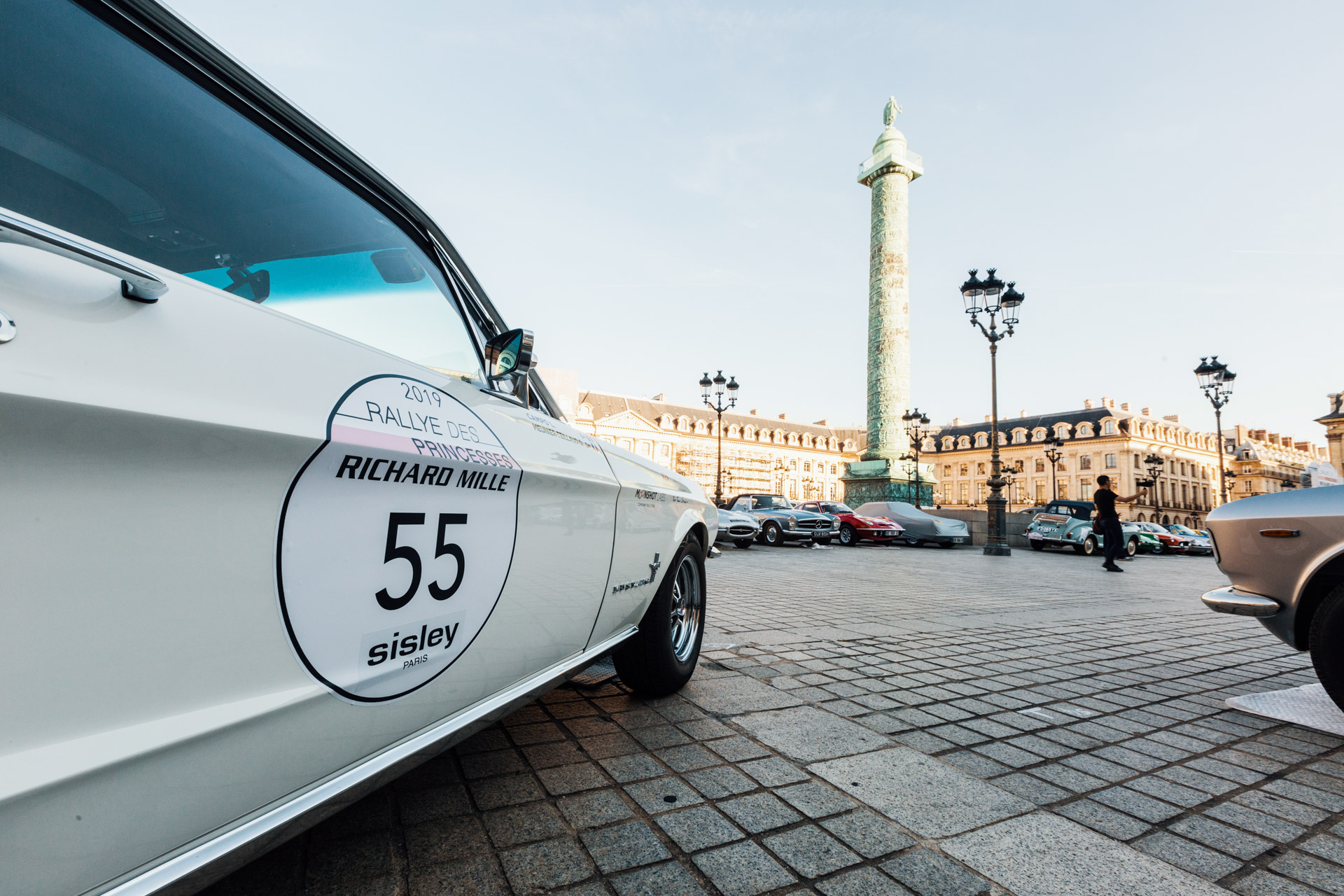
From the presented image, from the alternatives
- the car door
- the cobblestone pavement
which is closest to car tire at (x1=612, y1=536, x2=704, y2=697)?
the cobblestone pavement

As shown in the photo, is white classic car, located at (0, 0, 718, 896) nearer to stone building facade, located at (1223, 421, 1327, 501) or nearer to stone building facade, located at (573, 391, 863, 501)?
stone building facade, located at (573, 391, 863, 501)

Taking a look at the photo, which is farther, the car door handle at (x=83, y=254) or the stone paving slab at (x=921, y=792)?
the stone paving slab at (x=921, y=792)

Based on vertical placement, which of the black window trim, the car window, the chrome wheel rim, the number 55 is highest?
the black window trim

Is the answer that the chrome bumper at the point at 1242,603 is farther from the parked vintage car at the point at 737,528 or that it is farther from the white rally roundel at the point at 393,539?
the parked vintage car at the point at 737,528

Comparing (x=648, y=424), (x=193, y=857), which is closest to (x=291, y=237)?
(x=193, y=857)

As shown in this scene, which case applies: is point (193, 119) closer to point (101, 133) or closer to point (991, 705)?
point (101, 133)

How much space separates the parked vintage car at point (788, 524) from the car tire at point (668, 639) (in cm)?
1532

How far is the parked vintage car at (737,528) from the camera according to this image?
55.9 feet

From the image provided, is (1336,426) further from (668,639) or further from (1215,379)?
(668,639)

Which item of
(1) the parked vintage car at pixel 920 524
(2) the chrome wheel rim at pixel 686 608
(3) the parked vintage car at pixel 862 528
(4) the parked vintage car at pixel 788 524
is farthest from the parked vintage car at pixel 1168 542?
(2) the chrome wheel rim at pixel 686 608

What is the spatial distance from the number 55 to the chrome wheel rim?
6.29 feet

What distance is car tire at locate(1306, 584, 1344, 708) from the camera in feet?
9.87

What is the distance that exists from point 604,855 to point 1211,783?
227cm

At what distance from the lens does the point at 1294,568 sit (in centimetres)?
318
